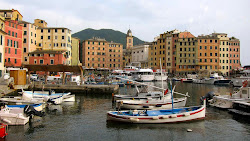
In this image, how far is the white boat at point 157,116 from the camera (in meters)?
20.8

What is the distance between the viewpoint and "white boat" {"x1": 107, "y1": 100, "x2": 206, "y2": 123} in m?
20.8

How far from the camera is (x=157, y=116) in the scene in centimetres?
2077

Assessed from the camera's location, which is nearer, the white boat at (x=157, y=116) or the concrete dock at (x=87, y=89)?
the white boat at (x=157, y=116)

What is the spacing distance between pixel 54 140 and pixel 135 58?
371 ft

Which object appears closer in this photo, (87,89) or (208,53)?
(87,89)

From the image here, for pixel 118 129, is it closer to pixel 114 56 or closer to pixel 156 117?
pixel 156 117

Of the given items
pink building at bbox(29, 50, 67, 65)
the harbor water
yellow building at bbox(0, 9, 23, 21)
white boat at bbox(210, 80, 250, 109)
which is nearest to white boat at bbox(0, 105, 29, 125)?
the harbor water

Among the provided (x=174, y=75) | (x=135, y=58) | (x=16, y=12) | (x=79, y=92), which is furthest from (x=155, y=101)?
(x=135, y=58)

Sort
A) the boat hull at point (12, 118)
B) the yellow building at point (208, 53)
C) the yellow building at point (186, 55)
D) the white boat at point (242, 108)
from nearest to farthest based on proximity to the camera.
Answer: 1. the boat hull at point (12, 118)
2. the white boat at point (242, 108)
3. the yellow building at point (208, 53)
4. the yellow building at point (186, 55)

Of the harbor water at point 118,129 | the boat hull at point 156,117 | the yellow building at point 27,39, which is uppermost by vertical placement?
the yellow building at point 27,39

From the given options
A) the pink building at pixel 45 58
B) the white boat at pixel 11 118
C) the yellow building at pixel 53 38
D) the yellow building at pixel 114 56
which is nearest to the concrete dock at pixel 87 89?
the white boat at pixel 11 118

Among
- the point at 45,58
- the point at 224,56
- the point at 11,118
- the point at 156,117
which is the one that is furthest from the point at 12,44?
the point at 224,56

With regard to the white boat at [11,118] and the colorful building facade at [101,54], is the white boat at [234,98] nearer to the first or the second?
the white boat at [11,118]

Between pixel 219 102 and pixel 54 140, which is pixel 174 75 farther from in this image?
pixel 54 140
